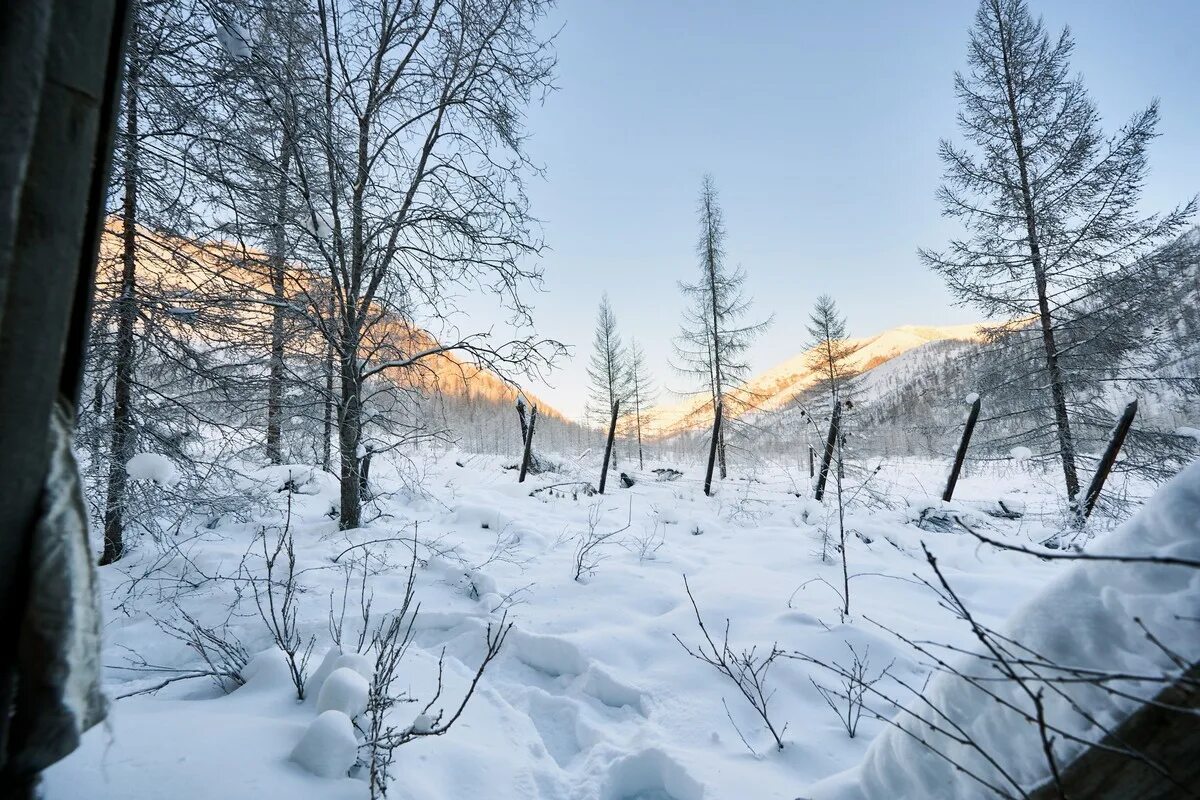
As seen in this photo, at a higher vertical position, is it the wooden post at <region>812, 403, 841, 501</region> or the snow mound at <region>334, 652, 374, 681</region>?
the wooden post at <region>812, 403, 841, 501</region>

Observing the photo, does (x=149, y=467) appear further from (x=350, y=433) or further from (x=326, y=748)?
(x=326, y=748)

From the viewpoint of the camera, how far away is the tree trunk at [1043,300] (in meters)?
8.90

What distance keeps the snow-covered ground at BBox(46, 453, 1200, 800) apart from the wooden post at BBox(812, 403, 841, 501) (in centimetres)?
107

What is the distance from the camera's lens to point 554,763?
203 cm

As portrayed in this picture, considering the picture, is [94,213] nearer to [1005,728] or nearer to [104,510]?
[1005,728]

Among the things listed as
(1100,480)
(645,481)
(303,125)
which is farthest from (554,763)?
(645,481)

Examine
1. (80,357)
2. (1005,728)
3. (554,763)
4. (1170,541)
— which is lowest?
(554,763)

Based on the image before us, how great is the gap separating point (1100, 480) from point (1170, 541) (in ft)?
26.9

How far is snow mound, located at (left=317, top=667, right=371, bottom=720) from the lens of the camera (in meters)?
1.67

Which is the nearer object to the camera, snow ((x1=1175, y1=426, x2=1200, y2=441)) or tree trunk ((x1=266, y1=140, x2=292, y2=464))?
tree trunk ((x1=266, y1=140, x2=292, y2=464))

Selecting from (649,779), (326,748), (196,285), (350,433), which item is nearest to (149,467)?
(196,285)

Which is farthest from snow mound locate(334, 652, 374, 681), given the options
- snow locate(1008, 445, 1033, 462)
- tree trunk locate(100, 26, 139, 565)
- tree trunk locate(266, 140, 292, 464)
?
snow locate(1008, 445, 1033, 462)

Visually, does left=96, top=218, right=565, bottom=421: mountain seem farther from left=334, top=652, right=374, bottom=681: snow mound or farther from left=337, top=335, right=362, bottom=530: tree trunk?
left=334, top=652, right=374, bottom=681: snow mound

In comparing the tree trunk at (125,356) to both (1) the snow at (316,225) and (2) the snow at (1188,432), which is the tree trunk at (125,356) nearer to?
(1) the snow at (316,225)
